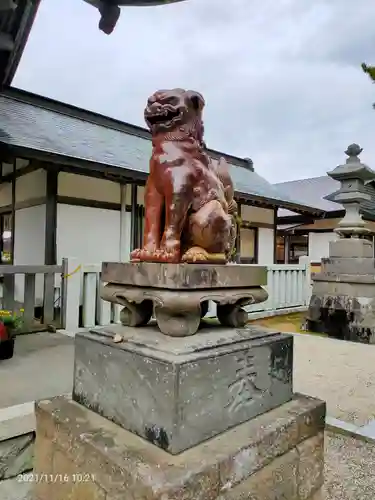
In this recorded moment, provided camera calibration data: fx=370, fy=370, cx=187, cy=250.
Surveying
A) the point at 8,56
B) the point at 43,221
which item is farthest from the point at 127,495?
the point at 43,221

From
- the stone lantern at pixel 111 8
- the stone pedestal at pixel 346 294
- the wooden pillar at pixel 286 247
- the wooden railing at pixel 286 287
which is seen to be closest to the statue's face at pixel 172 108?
the stone lantern at pixel 111 8

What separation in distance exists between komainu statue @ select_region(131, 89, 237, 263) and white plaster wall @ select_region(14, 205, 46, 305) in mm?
5544

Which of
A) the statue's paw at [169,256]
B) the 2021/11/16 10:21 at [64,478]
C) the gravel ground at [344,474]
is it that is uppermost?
the statue's paw at [169,256]

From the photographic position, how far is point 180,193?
176 centimetres

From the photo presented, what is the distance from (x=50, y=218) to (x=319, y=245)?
458 inches

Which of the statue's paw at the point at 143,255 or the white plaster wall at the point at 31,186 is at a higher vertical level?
the white plaster wall at the point at 31,186

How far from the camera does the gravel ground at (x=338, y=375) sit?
345 centimetres

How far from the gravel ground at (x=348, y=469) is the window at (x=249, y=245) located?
7.76 meters

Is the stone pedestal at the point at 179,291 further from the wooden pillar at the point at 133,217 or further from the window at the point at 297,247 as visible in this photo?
the window at the point at 297,247

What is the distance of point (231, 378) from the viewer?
1651 millimetres

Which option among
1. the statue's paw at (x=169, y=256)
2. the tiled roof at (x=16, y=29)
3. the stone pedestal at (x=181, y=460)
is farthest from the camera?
the tiled roof at (x=16, y=29)

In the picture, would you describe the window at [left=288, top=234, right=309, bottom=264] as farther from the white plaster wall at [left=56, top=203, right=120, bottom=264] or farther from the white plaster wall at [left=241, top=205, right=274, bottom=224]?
the white plaster wall at [left=56, top=203, right=120, bottom=264]

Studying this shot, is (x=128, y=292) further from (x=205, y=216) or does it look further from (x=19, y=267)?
(x=19, y=267)

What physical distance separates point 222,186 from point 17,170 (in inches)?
272
